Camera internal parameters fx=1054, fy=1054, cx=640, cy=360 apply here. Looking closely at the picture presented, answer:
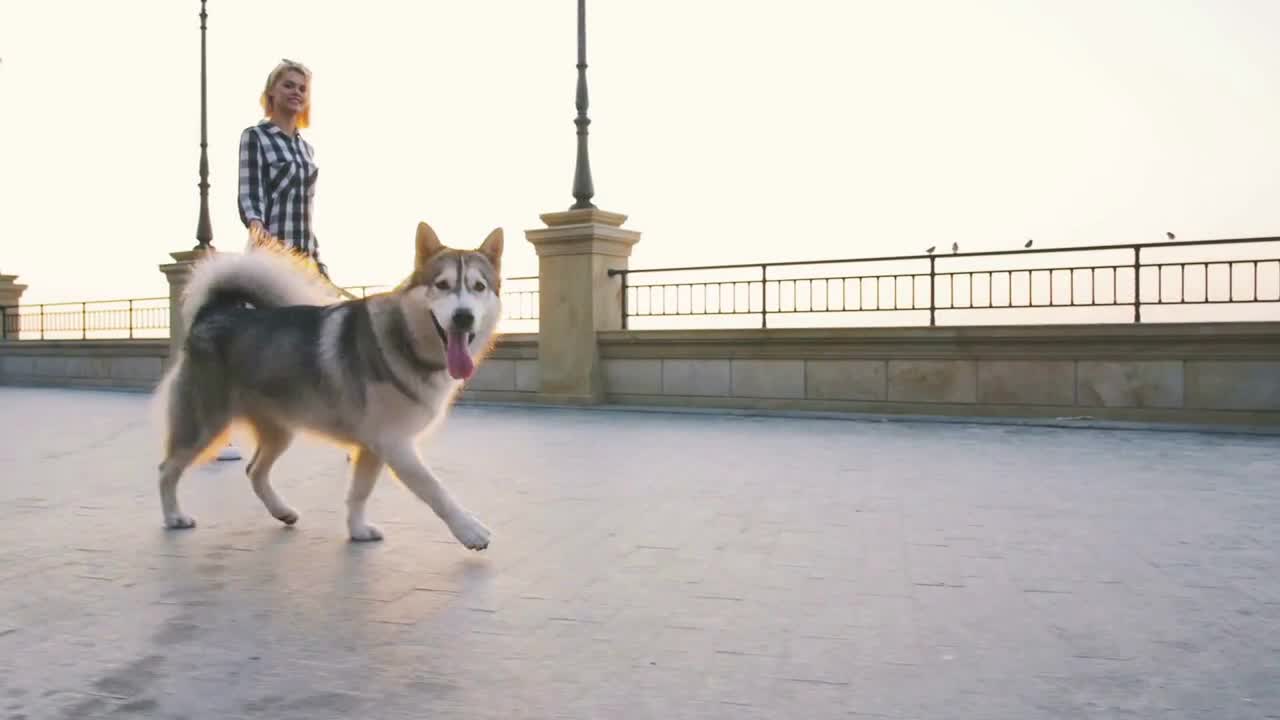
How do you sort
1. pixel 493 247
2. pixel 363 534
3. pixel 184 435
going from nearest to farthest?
pixel 493 247 < pixel 363 534 < pixel 184 435

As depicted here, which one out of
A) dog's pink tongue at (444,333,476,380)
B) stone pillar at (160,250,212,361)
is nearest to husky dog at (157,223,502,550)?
dog's pink tongue at (444,333,476,380)

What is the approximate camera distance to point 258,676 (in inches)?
108

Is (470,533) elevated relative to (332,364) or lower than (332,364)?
lower

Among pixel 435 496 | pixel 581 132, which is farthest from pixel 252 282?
pixel 581 132

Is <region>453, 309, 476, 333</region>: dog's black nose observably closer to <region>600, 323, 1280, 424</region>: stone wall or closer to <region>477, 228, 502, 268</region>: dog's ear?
<region>477, 228, 502, 268</region>: dog's ear

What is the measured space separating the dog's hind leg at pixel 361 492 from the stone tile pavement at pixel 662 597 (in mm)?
122

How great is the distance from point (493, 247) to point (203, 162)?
1850cm

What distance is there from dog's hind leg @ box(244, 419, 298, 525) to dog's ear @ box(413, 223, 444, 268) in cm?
127

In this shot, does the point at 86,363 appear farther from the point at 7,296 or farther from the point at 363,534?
the point at 363,534

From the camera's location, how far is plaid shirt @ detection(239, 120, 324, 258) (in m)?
6.19

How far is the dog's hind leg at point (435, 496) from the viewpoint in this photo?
13.7ft

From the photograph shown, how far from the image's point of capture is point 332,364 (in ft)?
14.4

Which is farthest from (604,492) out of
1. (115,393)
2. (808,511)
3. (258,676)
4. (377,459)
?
(115,393)

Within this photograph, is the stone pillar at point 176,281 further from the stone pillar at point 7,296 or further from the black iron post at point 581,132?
the black iron post at point 581,132
